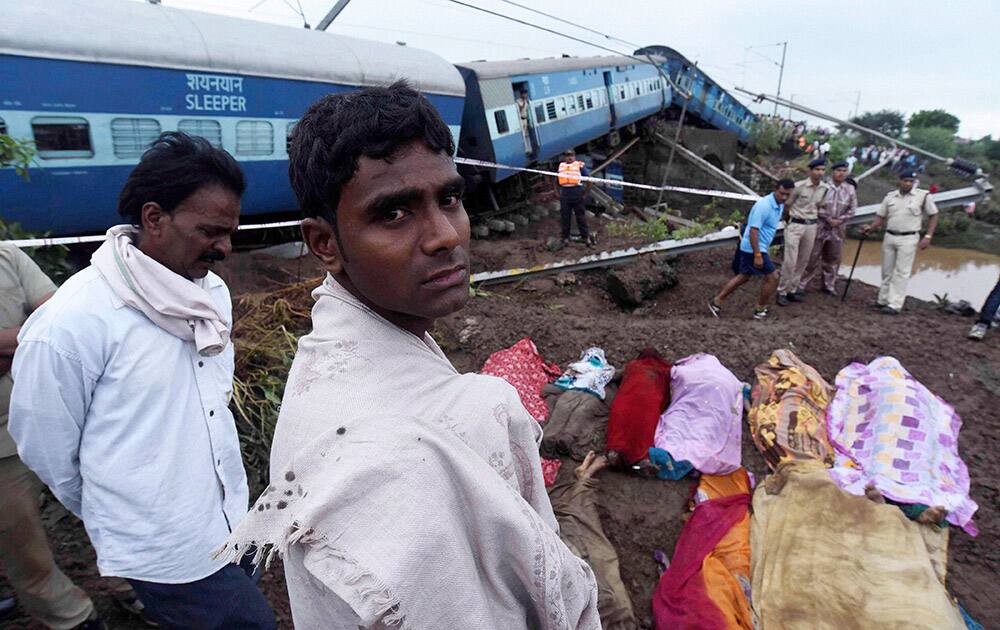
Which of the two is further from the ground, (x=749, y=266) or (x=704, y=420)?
(x=749, y=266)

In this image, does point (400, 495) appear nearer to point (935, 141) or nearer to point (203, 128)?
point (203, 128)

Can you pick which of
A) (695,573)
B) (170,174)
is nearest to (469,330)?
(695,573)

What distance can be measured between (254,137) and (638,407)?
19.5 ft

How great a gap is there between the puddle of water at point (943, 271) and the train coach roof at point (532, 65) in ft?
23.8

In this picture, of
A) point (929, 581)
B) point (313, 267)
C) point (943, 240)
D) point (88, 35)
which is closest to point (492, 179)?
point (313, 267)

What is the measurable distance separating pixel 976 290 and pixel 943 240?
5.68 metres

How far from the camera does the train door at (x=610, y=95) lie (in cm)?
1341

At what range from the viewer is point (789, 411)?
416 cm

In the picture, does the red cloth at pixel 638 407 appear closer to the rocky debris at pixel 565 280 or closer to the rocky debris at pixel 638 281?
the rocky debris at pixel 638 281

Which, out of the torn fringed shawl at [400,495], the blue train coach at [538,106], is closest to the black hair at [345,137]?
the torn fringed shawl at [400,495]

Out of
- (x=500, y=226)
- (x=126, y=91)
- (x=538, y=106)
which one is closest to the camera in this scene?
(x=126, y=91)

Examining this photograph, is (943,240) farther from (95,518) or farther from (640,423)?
(95,518)

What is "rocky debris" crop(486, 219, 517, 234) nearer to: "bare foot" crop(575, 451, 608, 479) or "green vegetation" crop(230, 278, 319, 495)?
"green vegetation" crop(230, 278, 319, 495)

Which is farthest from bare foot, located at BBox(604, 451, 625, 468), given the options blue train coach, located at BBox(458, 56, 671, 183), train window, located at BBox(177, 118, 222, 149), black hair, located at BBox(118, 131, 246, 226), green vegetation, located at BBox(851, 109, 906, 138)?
green vegetation, located at BBox(851, 109, 906, 138)
